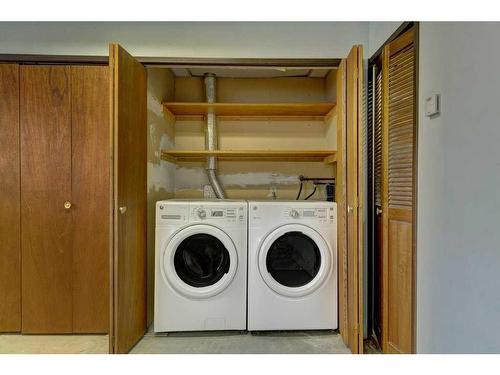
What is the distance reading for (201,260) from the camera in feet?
Result: 7.50

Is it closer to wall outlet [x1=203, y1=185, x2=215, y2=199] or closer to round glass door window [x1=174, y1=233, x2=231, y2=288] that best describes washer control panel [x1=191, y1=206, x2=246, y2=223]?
round glass door window [x1=174, y1=233, x2=231, y2=288]

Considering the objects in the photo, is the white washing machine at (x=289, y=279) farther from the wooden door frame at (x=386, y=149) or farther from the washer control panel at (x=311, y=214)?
the wooden door frame at (x=386, y=149)

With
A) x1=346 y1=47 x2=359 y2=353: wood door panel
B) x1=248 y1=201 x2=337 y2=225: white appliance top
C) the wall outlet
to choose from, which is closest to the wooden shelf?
the wall outlet

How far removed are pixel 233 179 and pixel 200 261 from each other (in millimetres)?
967

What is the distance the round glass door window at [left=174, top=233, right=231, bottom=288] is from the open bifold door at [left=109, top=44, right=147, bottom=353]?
0.91 feet

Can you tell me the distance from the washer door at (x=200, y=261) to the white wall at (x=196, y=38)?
4.13ft

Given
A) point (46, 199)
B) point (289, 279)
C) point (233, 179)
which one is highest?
point (233, 179)

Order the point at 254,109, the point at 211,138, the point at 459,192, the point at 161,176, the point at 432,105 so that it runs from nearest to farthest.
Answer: the point at 459,192
the point at 432,105
the point at 161,176
the point at 254,109
the point at 211,138

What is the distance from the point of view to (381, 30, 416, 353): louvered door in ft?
5.66

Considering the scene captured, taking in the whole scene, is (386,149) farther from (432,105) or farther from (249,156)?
(249,156)

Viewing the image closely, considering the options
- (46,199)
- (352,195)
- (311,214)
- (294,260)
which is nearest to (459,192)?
(352,195)

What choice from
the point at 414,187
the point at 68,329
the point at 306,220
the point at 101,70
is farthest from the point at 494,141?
the point at 68,329
